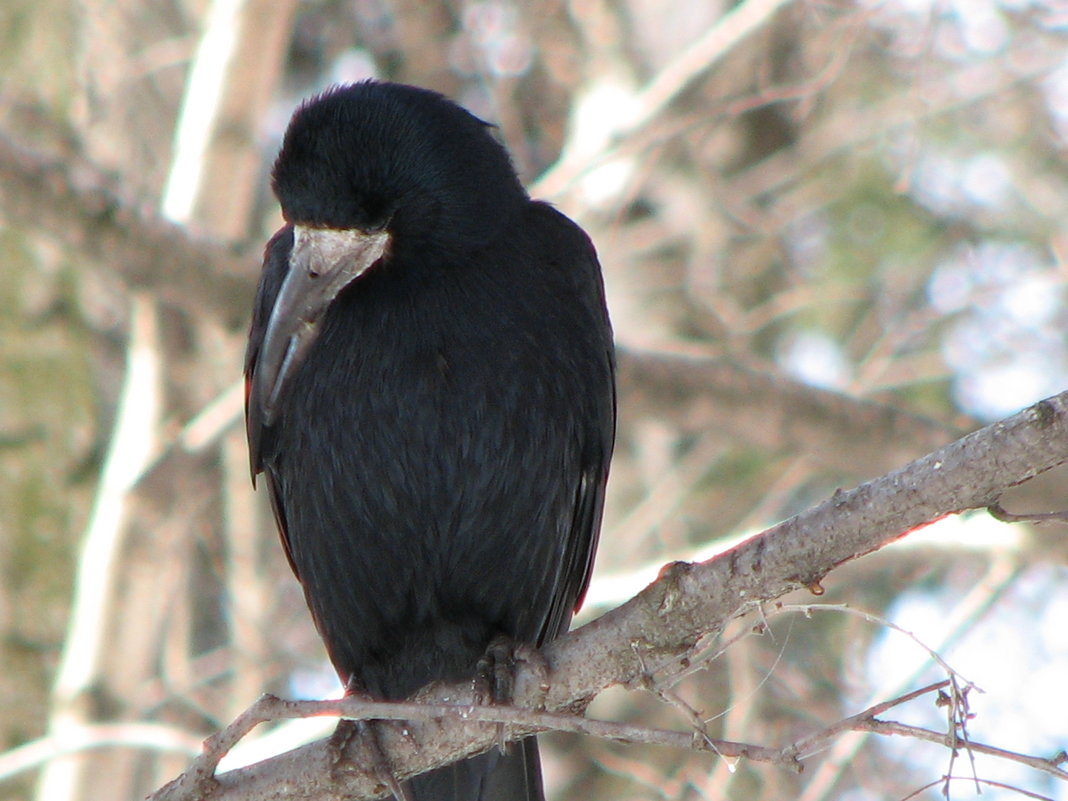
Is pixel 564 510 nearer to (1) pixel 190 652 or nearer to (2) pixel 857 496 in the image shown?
(2) pixel 857 496

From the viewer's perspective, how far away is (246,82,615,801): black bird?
320 centimetres

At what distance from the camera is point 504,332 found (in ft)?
10.7

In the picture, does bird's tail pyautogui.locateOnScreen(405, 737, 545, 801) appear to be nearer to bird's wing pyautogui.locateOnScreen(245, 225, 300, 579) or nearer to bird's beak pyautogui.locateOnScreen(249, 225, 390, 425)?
bird's wing pyautogui.locateOnScreen(245, 225, 300, 579)

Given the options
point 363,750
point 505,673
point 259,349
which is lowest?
point 363,750

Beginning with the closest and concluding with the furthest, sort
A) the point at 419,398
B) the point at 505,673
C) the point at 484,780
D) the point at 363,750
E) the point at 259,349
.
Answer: the point at 363,750, the point at 505,673, the point at 419,398, the point at 484,780, the point at 259,349

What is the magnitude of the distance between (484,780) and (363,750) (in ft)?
1.87

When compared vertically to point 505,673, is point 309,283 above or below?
above

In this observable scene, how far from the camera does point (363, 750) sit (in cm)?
290

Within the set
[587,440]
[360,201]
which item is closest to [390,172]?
[360,201]

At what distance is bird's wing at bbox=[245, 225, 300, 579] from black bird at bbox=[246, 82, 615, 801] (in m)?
0.03

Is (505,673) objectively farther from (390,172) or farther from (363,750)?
(390,172)

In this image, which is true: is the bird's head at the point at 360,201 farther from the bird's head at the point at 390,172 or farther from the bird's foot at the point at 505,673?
the bird's foot at the point at 505,673

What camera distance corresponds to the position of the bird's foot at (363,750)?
9.46 feet

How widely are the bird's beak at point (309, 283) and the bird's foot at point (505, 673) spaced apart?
2.67ft
